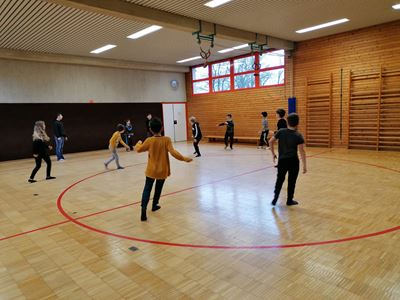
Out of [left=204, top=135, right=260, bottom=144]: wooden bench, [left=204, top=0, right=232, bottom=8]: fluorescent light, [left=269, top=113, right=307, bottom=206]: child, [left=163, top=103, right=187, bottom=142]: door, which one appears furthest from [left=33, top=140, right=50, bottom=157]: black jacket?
[left=163, top=103, right=187, bottom=142]: door

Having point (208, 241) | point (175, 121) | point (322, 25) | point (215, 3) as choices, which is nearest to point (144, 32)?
point (215, 3)

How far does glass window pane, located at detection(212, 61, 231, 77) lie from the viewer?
15.4m

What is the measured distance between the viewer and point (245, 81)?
14680mm

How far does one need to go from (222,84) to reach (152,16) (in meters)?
8.53

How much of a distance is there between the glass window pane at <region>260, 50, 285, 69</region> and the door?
609cm

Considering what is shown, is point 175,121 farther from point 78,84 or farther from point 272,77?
point 272,77

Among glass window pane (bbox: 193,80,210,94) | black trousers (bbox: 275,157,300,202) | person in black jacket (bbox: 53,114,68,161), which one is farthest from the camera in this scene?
glass window pane (bbox: 193,80,210,94)

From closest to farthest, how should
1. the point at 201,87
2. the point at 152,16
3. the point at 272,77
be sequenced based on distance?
the point at 152,16 → the point at 272,77 → the point at 201,87

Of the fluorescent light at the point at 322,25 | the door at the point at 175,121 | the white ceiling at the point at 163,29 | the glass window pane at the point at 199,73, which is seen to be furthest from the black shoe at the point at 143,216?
the glass window pane at the point at 199,73

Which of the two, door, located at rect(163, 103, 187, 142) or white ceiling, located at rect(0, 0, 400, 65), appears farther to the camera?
door, located at rect(163, 103, 187, 142)

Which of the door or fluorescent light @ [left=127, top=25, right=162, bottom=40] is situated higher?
fluorescent light @ [left=127, top=25, right=162, bottom=40]

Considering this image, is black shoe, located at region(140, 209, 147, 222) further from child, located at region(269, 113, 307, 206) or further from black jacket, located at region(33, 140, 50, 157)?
black jacket, located at region(33, 140, 50, 157)

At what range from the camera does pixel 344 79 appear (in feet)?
37.1

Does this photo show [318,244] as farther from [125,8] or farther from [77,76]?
[77,76]
